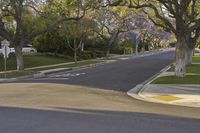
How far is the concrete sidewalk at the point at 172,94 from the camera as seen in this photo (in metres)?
16.9

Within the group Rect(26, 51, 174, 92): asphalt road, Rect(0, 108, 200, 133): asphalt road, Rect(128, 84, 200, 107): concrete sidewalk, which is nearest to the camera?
Rect(0, 108, 200, 133): asphalt road

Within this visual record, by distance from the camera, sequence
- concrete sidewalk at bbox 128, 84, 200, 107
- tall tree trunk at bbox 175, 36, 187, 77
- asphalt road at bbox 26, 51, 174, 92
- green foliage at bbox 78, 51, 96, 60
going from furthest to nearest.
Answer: green foliage at bbox 78, 51, 96, 60 → tall tree trunk at bbox 175, 36, 187, 77 → asphalt road at bbox 26, 51, 174, 92 → concrete sidewalk at bbox 128, 84, 200, 107

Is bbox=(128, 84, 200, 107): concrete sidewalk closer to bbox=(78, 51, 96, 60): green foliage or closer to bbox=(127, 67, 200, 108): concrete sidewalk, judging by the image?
bbox=(127, 67, 200, 108): concrete sidewalk

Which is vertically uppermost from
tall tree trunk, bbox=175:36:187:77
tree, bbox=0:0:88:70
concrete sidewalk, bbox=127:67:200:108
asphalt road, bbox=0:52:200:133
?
tree, bbox=0:0:88:70

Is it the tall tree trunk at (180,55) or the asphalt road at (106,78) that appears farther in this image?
the tall tree trunk at (180,55)

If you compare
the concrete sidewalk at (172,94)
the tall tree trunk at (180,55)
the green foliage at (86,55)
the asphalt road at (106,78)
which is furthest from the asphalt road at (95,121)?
the green foliage at (86,55)

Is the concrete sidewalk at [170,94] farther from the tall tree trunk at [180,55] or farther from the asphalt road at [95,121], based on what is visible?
the tall tree trunk at [180,55]

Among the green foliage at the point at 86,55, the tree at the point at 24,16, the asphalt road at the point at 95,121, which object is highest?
the tree at the point at 24,16

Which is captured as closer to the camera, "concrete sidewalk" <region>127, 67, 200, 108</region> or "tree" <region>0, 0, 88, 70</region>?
"concrete sidewalk" <region>127, 67, 200, 108</region>

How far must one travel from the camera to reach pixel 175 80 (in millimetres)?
25562

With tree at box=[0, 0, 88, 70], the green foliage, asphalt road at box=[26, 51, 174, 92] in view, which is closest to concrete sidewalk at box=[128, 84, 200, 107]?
asphalt road at box=[26, 51, 174, 92]

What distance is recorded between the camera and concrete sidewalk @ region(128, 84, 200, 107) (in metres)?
16.9

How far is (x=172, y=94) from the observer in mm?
19312

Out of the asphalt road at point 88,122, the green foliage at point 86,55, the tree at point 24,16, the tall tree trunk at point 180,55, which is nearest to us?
the asphalt road at point 88,122
